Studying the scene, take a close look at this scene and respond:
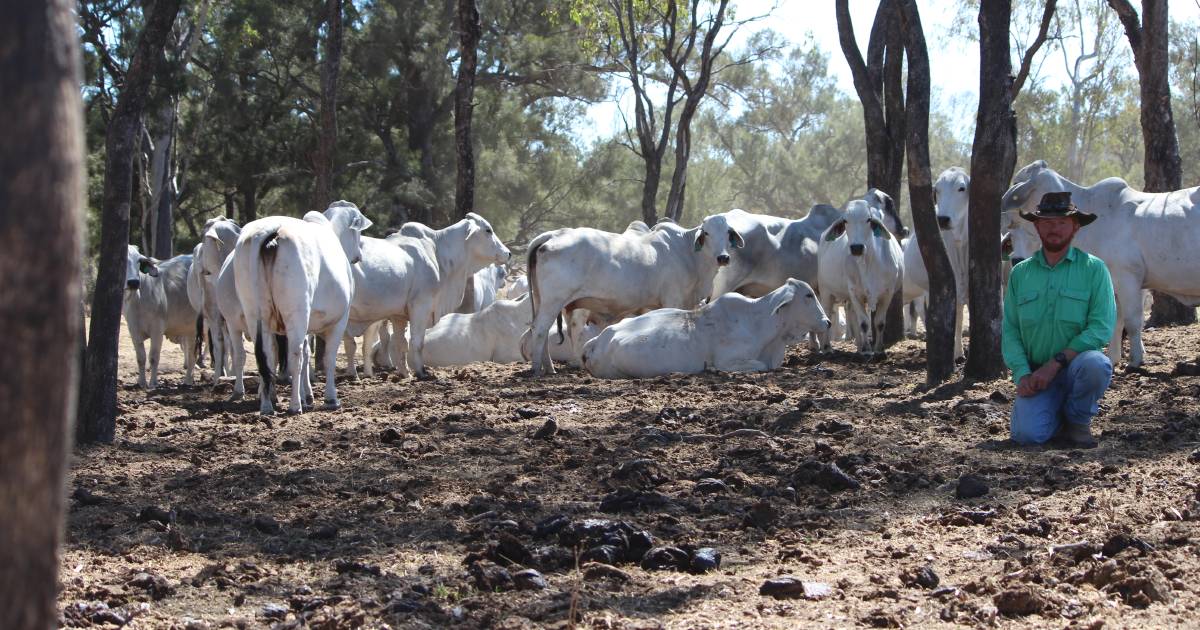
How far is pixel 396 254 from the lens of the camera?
1516 cm

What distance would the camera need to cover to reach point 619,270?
601 inches

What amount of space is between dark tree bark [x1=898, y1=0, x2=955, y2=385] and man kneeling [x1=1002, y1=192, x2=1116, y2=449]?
10.1ft

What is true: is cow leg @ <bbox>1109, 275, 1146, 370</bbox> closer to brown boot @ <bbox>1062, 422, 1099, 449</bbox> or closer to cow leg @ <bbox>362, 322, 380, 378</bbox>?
brown boot @ <bbox>1062, 422, 1099, 449</bbox>

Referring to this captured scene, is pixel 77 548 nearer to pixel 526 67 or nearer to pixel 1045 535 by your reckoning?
pixel 1045 535

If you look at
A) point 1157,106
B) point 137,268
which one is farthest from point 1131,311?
point 137,268

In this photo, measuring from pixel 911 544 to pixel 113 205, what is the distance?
5.99 metres

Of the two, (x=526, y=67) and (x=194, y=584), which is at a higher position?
(x=526, y=67)

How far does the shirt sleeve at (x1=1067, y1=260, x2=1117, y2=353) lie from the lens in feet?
26.0

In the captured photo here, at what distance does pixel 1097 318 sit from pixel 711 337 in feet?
20.4

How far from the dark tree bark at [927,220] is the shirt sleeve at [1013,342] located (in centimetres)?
298

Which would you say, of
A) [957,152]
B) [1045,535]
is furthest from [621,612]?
[957,152]

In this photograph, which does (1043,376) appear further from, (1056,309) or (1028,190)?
(1028,190)

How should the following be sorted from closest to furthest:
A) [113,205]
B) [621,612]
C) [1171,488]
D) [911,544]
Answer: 1. [621,612]
2. [911,544]
3. [1171,488]
4. [113,205]

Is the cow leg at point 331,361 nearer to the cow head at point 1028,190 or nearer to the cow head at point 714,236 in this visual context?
the cow head at point 714,236
